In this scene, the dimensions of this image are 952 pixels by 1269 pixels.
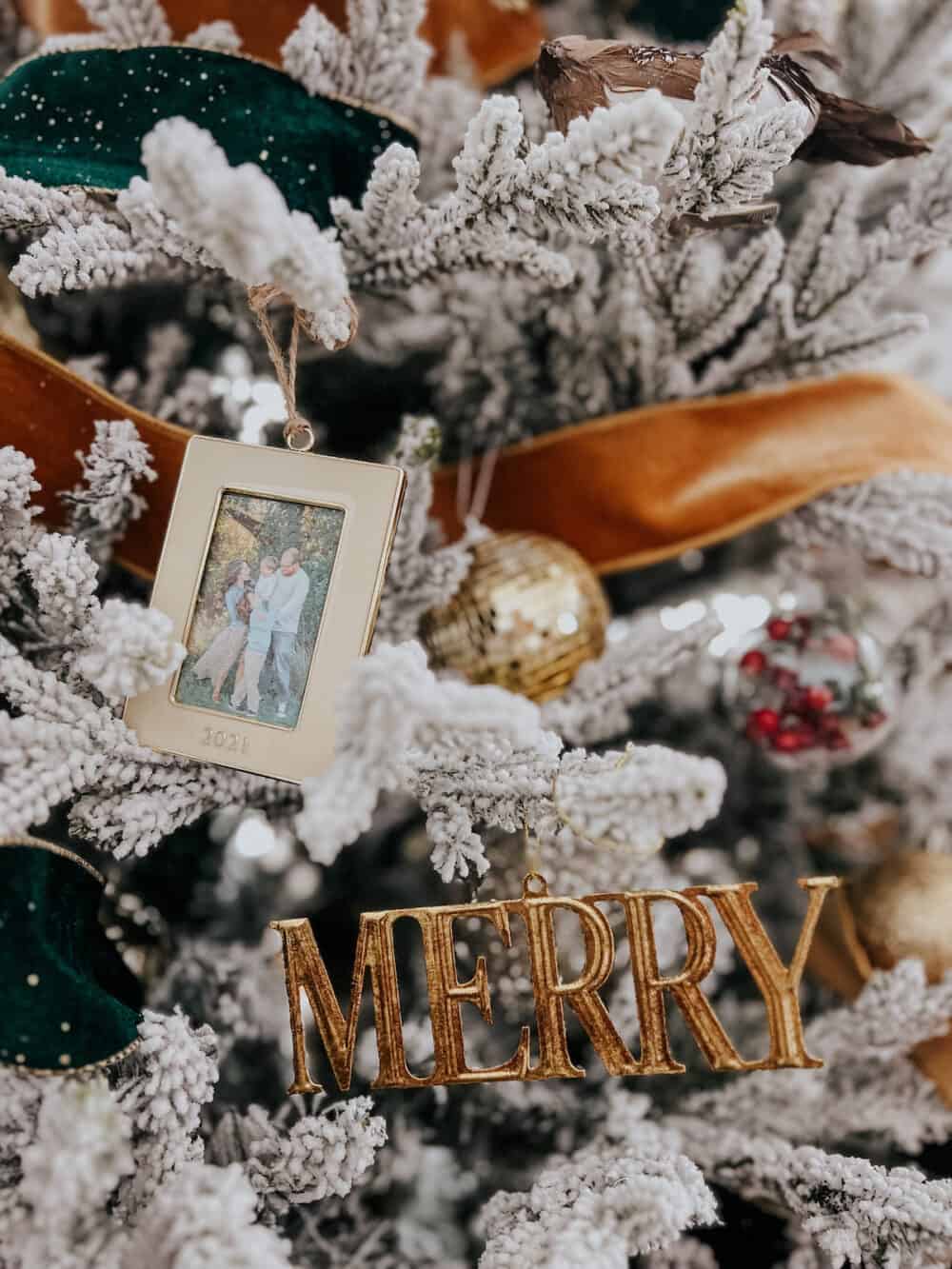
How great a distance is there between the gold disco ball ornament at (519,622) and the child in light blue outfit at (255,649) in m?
0.20

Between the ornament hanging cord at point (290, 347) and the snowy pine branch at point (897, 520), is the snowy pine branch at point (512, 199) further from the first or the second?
the snowy pine branch at point (897, 520)

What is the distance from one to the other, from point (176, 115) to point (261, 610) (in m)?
0.32

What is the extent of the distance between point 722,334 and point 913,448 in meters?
→ 0.20

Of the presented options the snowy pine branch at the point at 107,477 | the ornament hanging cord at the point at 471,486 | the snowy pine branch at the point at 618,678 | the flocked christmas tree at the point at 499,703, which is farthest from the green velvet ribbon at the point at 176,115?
the snowy pine branch at the point at 618,678

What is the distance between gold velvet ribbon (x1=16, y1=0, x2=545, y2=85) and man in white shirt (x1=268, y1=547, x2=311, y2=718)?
464 mm

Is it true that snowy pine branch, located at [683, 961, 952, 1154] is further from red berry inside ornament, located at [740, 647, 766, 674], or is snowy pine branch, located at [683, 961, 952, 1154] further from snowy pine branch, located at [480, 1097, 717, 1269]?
red berry inside ornament, located at [740, 647, 766, 674]

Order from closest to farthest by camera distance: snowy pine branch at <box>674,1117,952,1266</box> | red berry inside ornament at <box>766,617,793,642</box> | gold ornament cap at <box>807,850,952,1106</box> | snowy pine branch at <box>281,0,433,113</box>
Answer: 1. snowy pine branch at <box>674,1117,952,1266</box>
2. snowy pine branch at <box>281,0,433,113</box>
3. gold ornament cap at <box>807,850,952,1106</box>
4. red berry inside ornament at <box>766,617,793,642</box>

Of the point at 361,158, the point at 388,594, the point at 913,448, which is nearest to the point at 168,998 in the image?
the point at 388,594

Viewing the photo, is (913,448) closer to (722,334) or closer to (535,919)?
(722,334)

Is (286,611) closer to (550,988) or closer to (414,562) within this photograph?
(414,562)

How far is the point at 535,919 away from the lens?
0.50 metres

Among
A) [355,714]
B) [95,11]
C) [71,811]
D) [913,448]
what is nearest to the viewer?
[355,714]

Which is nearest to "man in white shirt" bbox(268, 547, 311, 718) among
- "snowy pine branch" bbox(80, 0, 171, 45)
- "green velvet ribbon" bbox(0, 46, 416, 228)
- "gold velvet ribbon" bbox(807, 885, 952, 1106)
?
"green velvet ribbon" bbox(0, 46, 416, 228)

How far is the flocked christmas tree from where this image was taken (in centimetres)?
40
